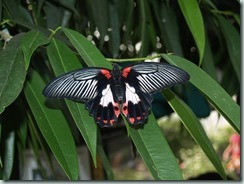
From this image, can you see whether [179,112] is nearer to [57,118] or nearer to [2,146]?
[57,118]

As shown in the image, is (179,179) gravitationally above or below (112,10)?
below

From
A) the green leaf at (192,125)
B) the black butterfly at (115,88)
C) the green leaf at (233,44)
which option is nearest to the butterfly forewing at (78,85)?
the black butterfly at (115,88)

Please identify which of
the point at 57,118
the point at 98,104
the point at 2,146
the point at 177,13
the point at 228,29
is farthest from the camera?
the point at 177,13

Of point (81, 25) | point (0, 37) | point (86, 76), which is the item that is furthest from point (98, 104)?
point (81, 25)

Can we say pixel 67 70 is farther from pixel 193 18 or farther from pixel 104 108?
pixel 193 18

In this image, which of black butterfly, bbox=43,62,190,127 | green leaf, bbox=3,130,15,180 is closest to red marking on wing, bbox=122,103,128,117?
black butterfly, bbox=43,62,190,127

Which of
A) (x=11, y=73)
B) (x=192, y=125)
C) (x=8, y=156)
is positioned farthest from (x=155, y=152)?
(x=8, y=156)

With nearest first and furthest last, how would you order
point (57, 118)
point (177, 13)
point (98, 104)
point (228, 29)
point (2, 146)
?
1. point (98, 104)
2. point (57, 118)
3. point (2, 146)
4. point (228, 29)
5. point (177, 13)

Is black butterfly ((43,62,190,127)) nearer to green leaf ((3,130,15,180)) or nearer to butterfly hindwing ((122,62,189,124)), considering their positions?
butterfly hindwing ((122,62,189,124))
